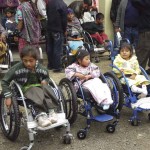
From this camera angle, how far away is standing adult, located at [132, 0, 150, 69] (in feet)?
19.4

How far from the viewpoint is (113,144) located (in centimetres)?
413

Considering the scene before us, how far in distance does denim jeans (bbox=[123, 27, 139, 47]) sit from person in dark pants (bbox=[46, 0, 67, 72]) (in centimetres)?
123

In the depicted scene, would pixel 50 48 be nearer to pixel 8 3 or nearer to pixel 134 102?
pixel 8 3

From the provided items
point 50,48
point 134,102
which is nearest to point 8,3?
point 50,48

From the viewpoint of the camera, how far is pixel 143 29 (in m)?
6.02

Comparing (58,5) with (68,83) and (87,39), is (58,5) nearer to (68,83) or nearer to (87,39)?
(87,39)

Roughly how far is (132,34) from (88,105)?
294 cm

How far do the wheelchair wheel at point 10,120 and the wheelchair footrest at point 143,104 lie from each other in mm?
1592

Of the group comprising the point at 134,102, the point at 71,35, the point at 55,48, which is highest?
the point at 71,35

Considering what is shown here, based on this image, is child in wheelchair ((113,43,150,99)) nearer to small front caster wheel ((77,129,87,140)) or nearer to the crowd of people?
the crowd of people

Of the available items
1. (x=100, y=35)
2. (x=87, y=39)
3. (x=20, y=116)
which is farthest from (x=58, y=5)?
(x=20, y=116)

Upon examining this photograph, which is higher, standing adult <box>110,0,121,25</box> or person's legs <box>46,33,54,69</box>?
standing adult <box>110,0,121,25</box>

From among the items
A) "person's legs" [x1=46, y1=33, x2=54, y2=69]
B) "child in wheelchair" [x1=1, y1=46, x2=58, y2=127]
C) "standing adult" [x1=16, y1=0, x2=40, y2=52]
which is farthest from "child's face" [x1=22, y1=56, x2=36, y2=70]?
"person's legs" [x1=46, y1=33, x2=54, y2=69]

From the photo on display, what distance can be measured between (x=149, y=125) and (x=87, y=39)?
3.59 metres
